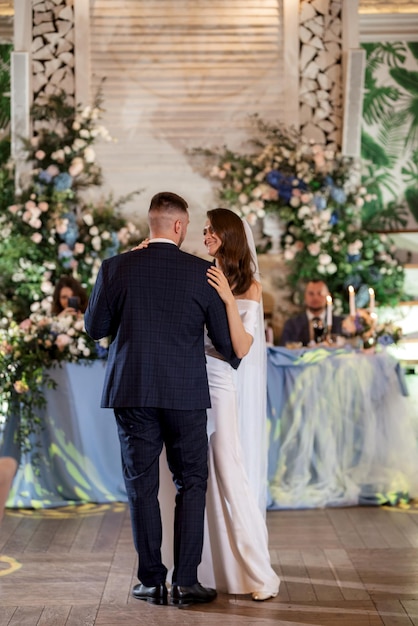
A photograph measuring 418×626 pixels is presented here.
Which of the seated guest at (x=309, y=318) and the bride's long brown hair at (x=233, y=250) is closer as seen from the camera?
the bride's long brown hair at (x=233, y=250)

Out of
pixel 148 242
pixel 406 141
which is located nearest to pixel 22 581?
pixel 148 242

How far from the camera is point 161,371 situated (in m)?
3.55

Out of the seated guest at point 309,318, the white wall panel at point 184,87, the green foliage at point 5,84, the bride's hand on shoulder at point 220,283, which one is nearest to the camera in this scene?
the bride's hand on shoulder at point 220,283

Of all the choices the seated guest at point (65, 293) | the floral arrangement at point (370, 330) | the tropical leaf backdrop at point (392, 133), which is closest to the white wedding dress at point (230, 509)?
the floral arrangement at point (370, 330)

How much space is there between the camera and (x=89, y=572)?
4188 millimetres

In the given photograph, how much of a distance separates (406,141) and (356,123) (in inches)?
31.0

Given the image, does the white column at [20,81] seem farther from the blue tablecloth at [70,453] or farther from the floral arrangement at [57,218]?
the blue tablecloth at [70,453]

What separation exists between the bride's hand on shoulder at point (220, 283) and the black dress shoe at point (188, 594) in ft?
3.57

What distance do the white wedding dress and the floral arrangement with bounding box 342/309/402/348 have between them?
6.77 feet

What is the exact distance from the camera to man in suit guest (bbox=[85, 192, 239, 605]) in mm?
3555

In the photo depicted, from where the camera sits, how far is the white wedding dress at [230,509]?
3.81 meters

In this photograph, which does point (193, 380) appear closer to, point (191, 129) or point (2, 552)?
point (2, 552)

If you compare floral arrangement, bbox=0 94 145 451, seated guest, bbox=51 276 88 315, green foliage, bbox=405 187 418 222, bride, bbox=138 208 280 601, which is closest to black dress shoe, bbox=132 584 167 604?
bride, bbox=138 208 280 601

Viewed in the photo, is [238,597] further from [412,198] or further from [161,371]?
[412,198]
